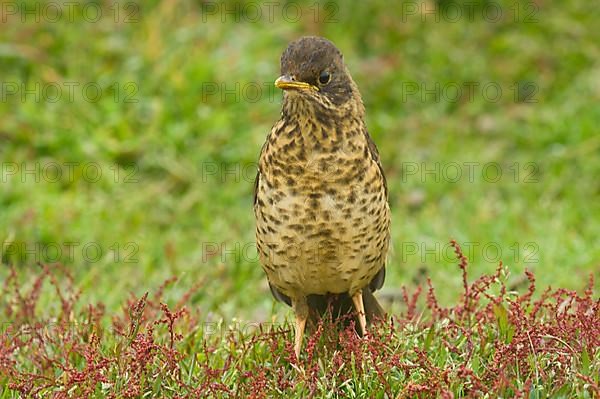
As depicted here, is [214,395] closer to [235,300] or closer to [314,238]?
[314,238]

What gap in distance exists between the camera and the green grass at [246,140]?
680cm

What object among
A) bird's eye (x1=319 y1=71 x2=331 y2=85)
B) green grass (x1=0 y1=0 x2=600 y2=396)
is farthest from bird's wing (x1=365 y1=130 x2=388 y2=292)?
green grass (x1=0 y1=0 x2=600 y2=396)

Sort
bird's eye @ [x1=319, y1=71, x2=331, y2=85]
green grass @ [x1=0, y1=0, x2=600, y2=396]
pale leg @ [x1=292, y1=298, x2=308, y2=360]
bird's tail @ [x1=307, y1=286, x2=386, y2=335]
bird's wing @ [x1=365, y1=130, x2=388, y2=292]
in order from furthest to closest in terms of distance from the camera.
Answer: green grass @ [x1=0, y1=0, x2=600, y2=396]
bird's tail @ [x1=307, y1=286, x2=386, y2=335]
pale leg @ [x1=292, y1=298, x2=308, y2=360]
bird's wing @ [x1=365, y1=130, x2=388, y2=292]
bird's eye @ [x1=319, y1=71, x2=331, y2=85]

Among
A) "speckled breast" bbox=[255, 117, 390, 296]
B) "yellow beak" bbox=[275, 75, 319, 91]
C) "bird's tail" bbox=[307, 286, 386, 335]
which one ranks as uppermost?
"yellow beak" bbox=[275, 75, 319, 91]

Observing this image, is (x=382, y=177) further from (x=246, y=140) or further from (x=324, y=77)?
(x=246, y=140)

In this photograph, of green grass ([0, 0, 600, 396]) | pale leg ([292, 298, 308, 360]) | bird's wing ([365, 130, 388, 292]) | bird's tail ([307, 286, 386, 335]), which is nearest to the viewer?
bird's wing ([365, 130, 388, 292])

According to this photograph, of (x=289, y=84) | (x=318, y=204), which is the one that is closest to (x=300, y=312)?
(x=318, y=204)

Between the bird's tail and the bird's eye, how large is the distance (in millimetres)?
1054

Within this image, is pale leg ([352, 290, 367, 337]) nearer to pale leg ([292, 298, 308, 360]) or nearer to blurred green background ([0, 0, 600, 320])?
pale leg ([292, 298, 308, 360])

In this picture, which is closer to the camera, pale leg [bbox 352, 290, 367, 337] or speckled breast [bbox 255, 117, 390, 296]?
speckled breast [bbox 255, 117, 390, 296]

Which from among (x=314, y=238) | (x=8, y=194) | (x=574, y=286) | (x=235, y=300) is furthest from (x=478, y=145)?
(x=314, y=238)

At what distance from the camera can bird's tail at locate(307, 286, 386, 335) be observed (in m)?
5.08

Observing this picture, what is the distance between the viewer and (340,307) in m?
5.18

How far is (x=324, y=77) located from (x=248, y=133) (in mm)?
3591
